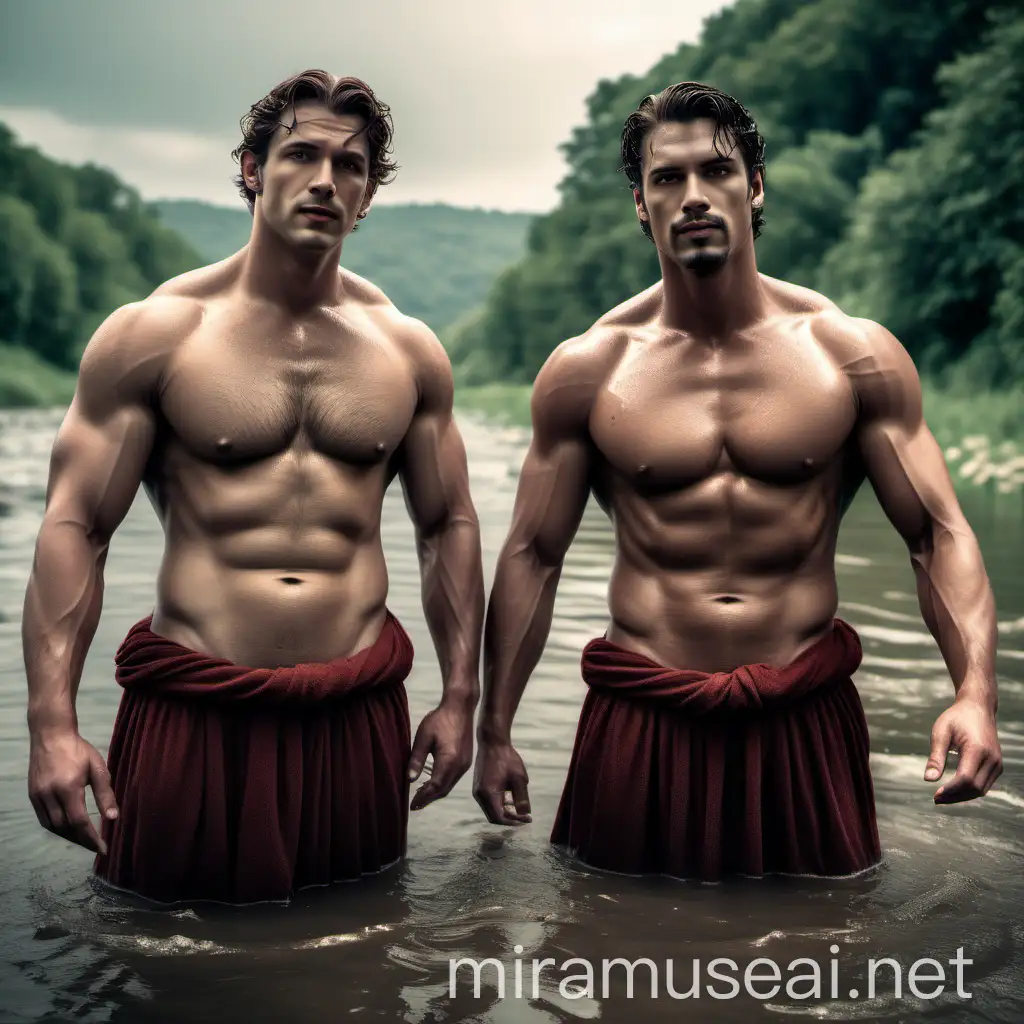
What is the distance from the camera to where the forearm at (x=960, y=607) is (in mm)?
3703

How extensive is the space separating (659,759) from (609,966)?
1.97 feet

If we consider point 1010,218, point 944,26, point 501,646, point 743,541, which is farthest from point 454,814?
point 944,26

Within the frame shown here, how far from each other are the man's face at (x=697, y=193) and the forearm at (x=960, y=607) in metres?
0.91

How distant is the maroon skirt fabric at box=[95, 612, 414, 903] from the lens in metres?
3.70

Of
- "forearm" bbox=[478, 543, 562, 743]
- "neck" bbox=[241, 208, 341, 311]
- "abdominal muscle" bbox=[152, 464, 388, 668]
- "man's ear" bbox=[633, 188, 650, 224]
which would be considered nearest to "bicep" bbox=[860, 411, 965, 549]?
"man's ear" bbox=[633, 188, 650, 224]

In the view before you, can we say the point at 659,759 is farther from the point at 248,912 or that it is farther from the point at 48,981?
the point at 48,981

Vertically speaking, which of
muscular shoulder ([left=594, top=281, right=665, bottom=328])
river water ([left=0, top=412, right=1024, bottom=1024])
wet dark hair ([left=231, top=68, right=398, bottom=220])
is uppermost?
wet dark hair ([left=231, top=68, right=398, bottom=220])

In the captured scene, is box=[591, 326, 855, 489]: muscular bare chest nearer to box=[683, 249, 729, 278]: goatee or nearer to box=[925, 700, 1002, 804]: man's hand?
box=[683, 249, 729, 278]: goatee

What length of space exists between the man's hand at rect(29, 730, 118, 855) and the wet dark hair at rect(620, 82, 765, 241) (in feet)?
6.21

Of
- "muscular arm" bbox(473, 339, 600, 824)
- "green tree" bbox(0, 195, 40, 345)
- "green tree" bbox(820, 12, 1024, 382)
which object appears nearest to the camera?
"muscular arm" bbox(473, 339, 600, 824)

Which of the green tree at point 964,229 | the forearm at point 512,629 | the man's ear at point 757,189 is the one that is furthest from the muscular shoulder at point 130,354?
the green tree at point 964,229

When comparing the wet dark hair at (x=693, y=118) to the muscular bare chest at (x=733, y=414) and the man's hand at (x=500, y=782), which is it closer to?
the muscular bare chest at (x=733, y=414)

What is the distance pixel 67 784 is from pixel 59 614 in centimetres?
41

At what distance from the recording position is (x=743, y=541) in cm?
387
